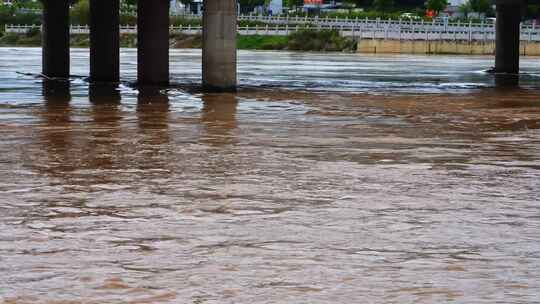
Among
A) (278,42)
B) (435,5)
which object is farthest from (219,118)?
(435,5)

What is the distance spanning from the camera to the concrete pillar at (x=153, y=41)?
48.8 meters

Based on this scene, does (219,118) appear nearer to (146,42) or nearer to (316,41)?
(146,42)

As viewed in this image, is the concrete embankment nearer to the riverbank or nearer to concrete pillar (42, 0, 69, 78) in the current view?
the riverbank

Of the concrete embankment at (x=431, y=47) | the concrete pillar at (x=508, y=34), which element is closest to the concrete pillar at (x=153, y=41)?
the concrete pillar at (x=508, y=34)

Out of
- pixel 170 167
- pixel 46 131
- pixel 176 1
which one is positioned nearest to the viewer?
pixel 170 167

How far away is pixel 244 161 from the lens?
1986cm

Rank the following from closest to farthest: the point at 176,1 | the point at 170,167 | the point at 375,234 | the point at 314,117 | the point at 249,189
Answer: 1. the point at 375,234
2. the point at 249,189
3. the point at 170,167
4. the point at 314,117
5. the point at 176,1

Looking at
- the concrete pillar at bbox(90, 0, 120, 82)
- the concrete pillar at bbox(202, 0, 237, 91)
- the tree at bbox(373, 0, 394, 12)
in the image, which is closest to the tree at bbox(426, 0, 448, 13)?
the tree at bbox(373, 0, 394, 12)

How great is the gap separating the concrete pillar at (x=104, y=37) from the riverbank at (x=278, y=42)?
8126 cm

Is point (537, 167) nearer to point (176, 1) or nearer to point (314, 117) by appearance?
point (314, 117)

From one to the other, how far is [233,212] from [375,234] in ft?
6.56

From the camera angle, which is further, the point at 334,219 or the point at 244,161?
the point at 244,161

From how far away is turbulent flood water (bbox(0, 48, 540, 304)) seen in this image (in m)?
10.4

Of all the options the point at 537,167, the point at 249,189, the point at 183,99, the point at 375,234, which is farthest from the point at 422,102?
the point at 375,234
